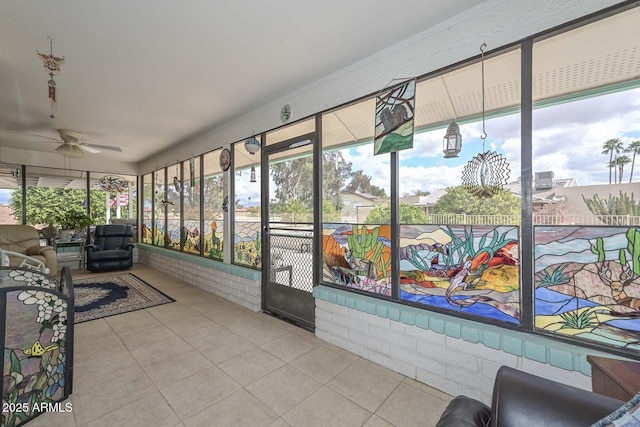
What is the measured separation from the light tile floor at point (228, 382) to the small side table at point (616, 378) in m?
0.93

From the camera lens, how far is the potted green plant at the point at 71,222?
229 inches

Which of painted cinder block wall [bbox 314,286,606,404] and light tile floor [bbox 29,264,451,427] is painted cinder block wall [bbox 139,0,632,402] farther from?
light tile floor [bbox 29,264,451,427]

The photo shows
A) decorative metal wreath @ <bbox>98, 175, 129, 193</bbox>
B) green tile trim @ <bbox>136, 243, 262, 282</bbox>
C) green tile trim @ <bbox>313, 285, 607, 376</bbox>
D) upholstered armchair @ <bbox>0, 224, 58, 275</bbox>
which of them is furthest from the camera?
decorative metal wreath @ <bbox>98, 175, 129, 193</bbox>

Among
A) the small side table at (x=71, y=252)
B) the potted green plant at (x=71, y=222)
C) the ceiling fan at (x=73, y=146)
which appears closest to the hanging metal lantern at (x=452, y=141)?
the ceiling fan at (x=73, y=146)

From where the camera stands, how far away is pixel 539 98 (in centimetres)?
164

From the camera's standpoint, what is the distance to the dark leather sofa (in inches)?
33.4

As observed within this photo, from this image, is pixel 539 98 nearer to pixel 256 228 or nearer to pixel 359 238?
pixel 359 238

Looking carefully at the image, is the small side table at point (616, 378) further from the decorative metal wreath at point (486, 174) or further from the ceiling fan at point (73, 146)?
the ceiling fan at point (73, 146)

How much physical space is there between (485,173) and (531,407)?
1358 millimetres

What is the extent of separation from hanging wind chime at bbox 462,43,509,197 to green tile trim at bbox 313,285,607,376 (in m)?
0.89

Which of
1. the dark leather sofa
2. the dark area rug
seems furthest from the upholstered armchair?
the dark leather sofa

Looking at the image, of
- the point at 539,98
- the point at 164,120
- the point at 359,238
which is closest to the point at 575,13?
the point at 539,98

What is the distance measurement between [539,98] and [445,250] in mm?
1117

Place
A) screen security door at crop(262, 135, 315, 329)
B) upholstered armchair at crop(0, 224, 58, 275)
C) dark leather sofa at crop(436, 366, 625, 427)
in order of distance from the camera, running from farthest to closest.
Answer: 1. upholstered armchair at crop(0, 224, 58, 275)
2. screen security door at crop(262, 135, 315, 329)
3. dark leather sofa at crop(436, 366, 625, 427)
